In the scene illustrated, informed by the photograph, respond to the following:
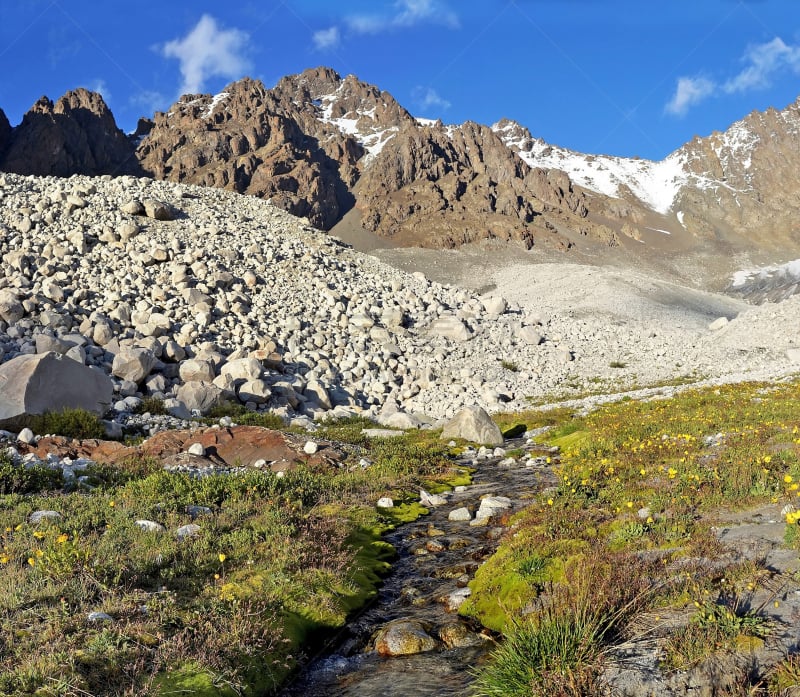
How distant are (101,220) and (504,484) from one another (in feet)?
115

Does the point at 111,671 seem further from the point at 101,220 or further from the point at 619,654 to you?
the point at 101,220

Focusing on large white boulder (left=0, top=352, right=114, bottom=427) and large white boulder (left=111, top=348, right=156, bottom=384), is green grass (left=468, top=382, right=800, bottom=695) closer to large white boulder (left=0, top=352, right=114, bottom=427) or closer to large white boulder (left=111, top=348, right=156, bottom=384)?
large white boulder (left=0, top=352, right=114, bottom=427)

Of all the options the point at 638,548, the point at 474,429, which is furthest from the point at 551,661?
the point at 474,429

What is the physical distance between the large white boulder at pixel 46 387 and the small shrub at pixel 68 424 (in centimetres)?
34

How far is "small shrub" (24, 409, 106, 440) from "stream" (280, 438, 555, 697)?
12.4 m

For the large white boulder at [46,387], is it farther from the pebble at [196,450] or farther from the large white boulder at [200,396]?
the pebble at [196,450]

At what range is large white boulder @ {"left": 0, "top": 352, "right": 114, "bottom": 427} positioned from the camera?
1817 centimetres

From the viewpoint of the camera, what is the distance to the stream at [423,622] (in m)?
6.03

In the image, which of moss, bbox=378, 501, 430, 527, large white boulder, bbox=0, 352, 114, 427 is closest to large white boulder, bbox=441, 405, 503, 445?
moss, bbox=378, 501, 430, 527

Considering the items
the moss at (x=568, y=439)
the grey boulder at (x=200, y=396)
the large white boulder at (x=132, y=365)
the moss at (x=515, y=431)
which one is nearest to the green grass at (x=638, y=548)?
the moss at (x=568, y=439)

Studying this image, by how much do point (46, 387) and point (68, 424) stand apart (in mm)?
1606

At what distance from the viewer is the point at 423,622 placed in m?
7.29

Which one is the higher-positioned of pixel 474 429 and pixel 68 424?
pixel 68 424

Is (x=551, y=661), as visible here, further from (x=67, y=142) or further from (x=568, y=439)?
(x=67, y=142)
